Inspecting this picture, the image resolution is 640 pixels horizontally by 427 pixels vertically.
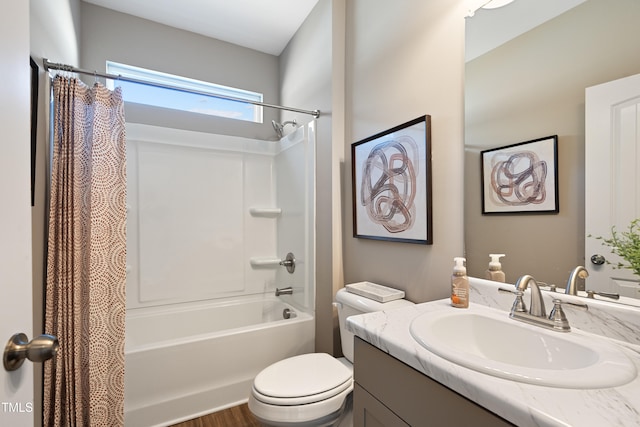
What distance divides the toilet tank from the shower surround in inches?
20.2

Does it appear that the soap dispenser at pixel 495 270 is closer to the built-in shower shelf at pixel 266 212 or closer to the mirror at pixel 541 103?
the mirror at pixel 541 103

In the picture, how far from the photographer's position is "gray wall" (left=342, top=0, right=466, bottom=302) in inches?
48.3

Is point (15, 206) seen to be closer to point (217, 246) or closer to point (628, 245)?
point (628, 245)

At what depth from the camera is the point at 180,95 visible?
2439mm

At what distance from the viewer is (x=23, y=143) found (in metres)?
0.59

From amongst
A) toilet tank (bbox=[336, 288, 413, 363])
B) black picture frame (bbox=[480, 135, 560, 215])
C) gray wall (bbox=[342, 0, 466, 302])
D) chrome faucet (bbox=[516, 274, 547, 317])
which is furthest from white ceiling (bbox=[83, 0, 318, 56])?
chrome faucet (bbox=[516, 274, 547, 317])

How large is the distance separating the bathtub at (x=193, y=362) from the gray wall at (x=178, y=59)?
5.13 feet

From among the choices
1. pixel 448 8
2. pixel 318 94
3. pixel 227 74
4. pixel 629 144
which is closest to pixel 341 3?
pixel 318 94

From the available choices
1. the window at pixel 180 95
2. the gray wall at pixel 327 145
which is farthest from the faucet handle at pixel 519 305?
the window at pixel 180 95

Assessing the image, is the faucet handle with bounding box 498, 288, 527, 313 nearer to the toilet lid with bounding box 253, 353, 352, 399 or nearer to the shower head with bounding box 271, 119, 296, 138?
the toilet lid with bounding box 253, 353, 352, 399

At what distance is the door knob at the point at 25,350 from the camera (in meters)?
0.50

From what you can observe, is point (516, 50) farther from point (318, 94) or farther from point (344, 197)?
point (318, 94)

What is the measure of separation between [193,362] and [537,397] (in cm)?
171

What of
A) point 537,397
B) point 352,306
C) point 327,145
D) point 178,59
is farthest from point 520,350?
point 178,59
